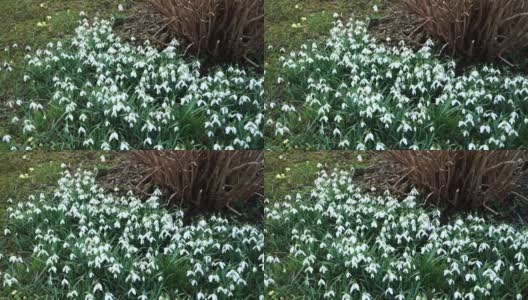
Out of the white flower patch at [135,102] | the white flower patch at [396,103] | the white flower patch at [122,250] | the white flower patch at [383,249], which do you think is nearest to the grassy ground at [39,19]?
the white flower patch at [135,102]

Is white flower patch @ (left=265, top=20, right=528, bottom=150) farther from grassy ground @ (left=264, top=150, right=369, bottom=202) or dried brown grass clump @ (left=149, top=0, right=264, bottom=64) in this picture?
dried brown grass clump @ (left=149, top=0, right=264, bottom=64)

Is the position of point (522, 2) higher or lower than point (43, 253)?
higher

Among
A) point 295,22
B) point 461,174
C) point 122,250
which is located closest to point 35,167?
point 122,250

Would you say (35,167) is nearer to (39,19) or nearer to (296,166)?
(39,19)

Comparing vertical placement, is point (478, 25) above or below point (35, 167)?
above

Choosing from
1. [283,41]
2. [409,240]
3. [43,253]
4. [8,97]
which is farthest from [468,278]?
[8,97]

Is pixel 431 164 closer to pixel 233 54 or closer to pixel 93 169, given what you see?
pixel 233 54

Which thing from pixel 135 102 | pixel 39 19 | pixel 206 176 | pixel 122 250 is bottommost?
pixel 122 250
